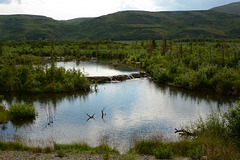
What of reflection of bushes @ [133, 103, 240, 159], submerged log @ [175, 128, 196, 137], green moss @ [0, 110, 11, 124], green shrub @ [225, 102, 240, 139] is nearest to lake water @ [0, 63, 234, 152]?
submerged log @ [175, 128, 196, 137]

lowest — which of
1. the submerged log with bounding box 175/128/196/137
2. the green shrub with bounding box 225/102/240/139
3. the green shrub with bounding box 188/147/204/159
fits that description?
the submerged log with bounding box 175/128/196/137

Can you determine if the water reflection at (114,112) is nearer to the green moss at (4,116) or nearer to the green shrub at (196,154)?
the green moss at (4,116)

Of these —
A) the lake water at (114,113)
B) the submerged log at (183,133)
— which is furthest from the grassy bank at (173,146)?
the submerged log at (183,133)

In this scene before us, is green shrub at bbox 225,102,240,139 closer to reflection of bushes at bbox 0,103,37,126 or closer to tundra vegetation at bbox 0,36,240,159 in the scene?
tundra vegetation at bbox 0,36,240,159

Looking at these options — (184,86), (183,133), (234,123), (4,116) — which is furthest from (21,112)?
(184,86)

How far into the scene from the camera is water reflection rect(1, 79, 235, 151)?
45.0 feet

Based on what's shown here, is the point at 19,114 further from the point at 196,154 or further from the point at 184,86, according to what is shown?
the point at 184,86

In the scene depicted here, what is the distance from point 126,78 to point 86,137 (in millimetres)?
19264

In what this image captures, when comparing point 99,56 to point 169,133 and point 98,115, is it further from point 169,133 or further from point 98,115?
point 169,133

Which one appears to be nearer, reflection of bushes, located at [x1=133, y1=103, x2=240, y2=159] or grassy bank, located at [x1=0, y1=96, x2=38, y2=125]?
reflection of bushes, located at [x1=133, y1=103, x2=240, y2=159]

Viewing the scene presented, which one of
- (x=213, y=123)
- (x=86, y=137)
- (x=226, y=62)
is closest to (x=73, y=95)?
(x=86, y=137)

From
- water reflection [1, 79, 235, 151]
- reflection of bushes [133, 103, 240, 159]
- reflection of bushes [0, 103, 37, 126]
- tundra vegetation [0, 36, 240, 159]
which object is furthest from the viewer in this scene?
reflection of bushes [0, 103, 37, 126]

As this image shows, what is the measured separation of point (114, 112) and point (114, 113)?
0.88ft

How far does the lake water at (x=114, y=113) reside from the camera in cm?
1359
